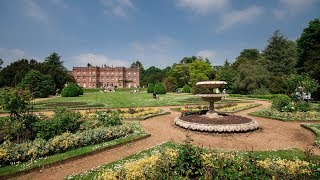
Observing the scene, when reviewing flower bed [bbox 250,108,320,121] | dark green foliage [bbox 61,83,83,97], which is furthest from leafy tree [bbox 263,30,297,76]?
dark green foliage [bbox 61,83,83,97]

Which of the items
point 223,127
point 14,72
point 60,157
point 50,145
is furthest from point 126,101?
point 14,72

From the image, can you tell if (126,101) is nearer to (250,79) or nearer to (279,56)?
(250,79)

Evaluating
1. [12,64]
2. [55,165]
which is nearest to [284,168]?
[55,165]

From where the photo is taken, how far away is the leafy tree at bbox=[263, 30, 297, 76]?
5316 centimetres

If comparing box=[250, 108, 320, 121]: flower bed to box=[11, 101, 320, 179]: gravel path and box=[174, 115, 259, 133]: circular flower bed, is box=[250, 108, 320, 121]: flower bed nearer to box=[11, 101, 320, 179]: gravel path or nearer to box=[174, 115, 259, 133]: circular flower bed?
box=[11, 101, 320, 179]: gravel path

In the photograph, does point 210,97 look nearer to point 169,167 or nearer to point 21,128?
point 169,167

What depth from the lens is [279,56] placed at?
5503 cm

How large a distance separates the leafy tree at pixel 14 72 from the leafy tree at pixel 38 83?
8.70 m

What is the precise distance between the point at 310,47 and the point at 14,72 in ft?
Answer: 197

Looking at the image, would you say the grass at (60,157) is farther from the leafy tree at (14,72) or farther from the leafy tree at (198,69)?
the leafy tree at (198,69)

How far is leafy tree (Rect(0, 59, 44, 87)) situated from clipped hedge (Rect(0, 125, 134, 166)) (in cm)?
4743

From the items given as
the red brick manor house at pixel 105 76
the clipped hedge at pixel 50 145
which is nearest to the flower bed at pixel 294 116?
the clipped hedge at pixel 50 145

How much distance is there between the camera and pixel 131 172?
6.03 m

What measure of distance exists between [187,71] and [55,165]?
70.3 metres
